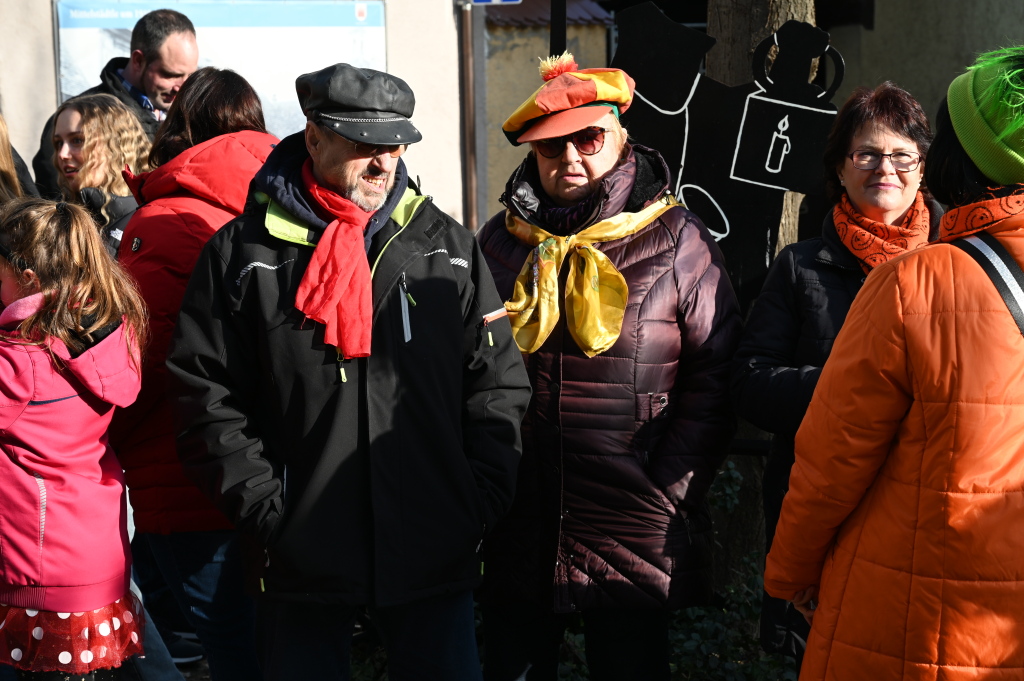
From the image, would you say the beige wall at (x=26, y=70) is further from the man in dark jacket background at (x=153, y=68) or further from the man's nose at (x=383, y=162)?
the man's nose at (x=383, y=162)

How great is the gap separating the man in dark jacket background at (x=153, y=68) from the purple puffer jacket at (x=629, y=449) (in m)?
2.23

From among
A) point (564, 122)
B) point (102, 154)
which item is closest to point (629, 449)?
point (564, 122)

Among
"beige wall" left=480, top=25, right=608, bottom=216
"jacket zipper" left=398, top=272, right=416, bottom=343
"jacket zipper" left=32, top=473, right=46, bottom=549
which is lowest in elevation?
"jacket zipper" left=32, top=473, right=46, bottom=549

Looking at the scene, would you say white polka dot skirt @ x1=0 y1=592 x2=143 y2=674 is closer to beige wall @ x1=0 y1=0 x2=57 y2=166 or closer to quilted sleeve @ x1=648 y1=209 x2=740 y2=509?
quilted sleeve @ x1=648 y1=209 x2=740 y2=509

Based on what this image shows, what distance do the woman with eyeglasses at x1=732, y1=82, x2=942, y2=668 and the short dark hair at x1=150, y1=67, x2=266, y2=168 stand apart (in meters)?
1.63

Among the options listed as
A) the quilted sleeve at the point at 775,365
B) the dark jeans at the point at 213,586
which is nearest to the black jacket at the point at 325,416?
the dark jeans at the point at 213,586

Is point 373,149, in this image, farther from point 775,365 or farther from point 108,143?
point 108,143

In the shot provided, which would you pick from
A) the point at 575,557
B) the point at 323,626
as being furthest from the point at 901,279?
the point at 323,626

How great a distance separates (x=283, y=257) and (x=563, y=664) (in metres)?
2.11

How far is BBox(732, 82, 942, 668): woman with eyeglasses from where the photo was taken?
2814mm

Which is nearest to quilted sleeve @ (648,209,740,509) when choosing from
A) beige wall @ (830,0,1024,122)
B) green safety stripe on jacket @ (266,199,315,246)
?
green safety stripe on jacket @ (266,199,315,246)

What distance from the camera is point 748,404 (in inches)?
111

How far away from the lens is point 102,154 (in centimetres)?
360

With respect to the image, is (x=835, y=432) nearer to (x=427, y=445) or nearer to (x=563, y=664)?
(x=427, y=445)
